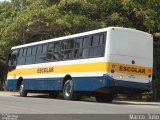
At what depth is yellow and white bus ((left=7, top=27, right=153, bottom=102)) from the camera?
20.8 metres

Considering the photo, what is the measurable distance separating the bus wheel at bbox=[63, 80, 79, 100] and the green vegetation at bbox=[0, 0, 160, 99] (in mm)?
7398

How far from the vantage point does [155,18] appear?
30.5m

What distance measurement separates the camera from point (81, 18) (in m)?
31.5

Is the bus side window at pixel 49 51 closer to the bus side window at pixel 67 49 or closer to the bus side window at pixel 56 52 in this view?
the bus side window at pixel 56 52

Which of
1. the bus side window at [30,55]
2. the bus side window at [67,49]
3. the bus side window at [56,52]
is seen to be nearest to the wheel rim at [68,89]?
the bus side window at [67,49]

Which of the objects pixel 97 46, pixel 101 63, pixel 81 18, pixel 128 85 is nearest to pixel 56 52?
pixel 97 46

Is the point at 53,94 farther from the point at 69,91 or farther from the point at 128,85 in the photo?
the point at 128,85

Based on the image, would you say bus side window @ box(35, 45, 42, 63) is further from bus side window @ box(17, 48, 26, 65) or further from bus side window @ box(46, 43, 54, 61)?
bus side window @ box(17, 48, 26, 65)

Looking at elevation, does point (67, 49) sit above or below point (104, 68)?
above

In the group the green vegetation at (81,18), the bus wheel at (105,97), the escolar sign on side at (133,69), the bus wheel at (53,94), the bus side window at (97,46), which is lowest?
the bus wheel at (105,97)

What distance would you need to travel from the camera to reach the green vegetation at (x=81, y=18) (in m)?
30.9

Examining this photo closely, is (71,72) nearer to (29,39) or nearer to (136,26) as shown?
(136,26)

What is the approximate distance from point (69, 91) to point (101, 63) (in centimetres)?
316

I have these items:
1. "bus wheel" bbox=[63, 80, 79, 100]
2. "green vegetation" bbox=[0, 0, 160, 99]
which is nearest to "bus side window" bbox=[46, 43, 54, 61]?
"bus wheel" bbox=[63, 80, 79, 100]
